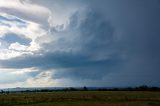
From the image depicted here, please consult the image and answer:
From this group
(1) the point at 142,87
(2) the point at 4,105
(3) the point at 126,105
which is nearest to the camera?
(3) the point at 126,105

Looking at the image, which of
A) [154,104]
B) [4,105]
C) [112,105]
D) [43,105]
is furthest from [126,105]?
[4,105]

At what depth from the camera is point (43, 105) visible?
72.8m

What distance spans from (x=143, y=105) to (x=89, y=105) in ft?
39.2

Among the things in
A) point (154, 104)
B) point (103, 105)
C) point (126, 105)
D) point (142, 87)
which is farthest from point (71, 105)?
point (142, 87)

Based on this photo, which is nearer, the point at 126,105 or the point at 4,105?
the point at 126,105

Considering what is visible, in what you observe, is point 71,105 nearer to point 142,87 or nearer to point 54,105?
point 54,105

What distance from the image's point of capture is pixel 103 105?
230 ft

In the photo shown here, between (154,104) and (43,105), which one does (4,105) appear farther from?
(154,104)

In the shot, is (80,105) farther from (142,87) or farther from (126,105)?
(142,87)

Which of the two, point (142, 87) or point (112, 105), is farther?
point (142, 87)

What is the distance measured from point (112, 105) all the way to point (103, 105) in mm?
2081

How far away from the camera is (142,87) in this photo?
187 m

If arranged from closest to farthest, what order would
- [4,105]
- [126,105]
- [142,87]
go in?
1. [126,105]
2. [4,105]
3. [142,87]

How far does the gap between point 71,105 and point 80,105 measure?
2373 mm
